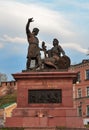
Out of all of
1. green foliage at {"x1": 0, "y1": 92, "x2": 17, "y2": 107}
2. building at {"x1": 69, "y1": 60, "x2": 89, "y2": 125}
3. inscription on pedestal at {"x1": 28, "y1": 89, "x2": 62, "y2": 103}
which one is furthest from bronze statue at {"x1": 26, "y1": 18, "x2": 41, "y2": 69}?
green foliage at {"x1": 0, "y1": 92, "x2": 17, "y2": 107}

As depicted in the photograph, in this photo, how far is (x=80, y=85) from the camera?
217 feet

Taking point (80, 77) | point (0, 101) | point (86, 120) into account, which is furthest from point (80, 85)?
point (0, 101)

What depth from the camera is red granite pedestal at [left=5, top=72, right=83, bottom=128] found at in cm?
2325

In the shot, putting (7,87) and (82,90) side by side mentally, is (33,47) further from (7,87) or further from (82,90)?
(7,87)

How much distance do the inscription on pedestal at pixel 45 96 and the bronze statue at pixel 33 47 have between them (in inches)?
77.4

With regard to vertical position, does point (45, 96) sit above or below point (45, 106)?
above

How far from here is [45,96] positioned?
24.6 meters

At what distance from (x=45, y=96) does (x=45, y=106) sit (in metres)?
0.56

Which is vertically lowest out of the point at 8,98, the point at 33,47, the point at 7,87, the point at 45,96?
the point at 45,96

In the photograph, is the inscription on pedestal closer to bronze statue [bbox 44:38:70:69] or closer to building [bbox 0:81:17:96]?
bronze statue [bbox 44:38:70:69]

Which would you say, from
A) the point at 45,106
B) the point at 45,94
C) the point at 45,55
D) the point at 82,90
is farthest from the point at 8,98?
the point at 45,106

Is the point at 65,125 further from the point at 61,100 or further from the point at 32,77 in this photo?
the point at 32,77

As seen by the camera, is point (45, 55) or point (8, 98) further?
point (8, 98)

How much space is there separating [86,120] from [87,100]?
367cm
